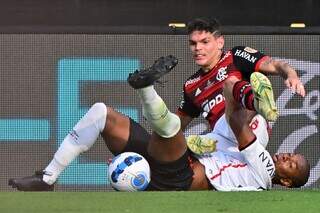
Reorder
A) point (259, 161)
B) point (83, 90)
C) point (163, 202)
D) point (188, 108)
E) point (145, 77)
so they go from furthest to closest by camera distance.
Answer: point (83, 90) → point (188, 108) → point (259, 161) → point (145, 77) → point (163, 202)

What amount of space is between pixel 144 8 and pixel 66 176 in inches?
59.0

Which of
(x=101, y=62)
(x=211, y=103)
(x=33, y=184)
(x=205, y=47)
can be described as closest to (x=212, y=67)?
(x=205, y=47)

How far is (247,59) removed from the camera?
4.70m

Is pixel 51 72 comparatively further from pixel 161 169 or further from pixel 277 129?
pixel 161 169

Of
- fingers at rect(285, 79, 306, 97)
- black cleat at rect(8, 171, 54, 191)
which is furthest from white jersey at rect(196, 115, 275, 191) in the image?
black cleat at rect(8, 171, 54, 191)

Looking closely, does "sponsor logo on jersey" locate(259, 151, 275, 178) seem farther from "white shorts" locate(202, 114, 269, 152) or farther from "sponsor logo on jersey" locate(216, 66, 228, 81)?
"sponsor logo on jersey" locate(216, 66, 228, 81)

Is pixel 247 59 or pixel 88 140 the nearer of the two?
pixel 88 140

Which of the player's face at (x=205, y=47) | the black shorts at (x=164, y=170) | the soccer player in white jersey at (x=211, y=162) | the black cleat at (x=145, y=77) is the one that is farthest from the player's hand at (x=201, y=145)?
the black cleat at (x=145, y=77)

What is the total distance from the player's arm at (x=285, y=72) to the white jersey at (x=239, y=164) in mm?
285

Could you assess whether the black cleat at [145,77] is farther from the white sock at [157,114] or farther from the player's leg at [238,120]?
the player's leg at [238,120]

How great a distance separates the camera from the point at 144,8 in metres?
6.29

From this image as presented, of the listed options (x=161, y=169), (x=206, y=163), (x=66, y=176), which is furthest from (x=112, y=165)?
(x=66, y=176)

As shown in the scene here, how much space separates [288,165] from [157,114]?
38.3 inches

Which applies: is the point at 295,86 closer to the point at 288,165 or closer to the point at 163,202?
the point at 288,165
